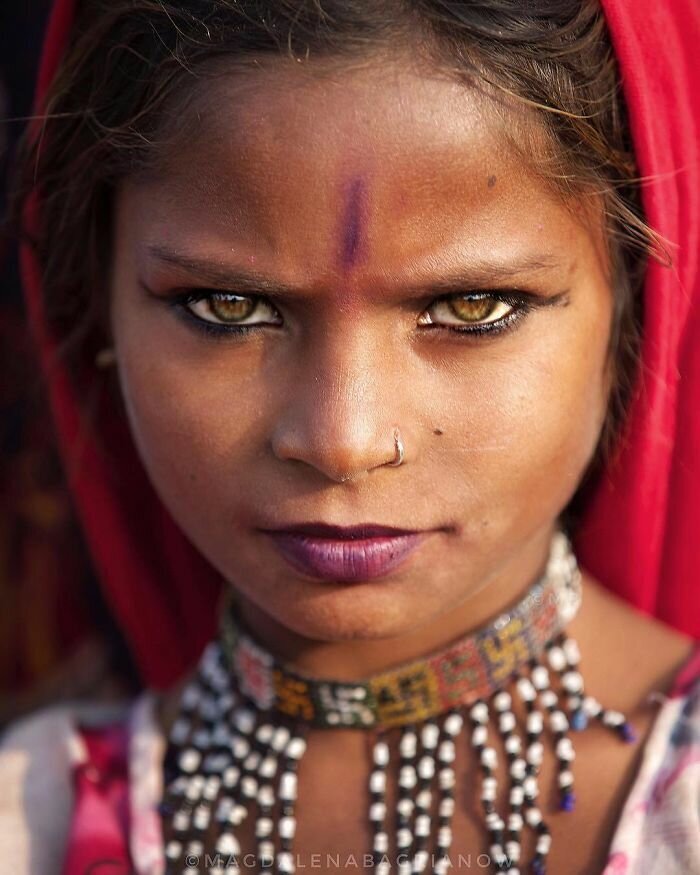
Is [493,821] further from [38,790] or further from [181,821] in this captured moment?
[38,790]

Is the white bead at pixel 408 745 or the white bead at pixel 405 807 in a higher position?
the white bead at pixel 408 745

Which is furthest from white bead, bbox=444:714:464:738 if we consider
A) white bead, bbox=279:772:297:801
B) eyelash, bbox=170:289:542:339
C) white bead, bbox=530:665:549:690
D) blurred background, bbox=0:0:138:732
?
blurred background, bbox=0:0:138:732

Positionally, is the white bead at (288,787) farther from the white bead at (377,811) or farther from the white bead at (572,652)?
the white bead at (572,652)

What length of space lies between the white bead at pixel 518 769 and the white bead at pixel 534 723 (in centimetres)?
4

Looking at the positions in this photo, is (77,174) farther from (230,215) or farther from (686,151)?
(686,151)

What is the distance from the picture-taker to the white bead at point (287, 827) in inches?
56.8

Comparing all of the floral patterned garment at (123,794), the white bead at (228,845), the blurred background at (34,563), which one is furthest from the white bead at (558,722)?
the blurred background at (34,563)

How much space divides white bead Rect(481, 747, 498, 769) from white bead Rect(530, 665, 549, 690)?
0.10 metres

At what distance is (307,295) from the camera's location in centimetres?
122

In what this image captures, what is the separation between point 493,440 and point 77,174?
0.64 metres

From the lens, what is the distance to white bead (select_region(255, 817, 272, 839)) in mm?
1450

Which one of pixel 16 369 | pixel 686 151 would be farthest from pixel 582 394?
pixel 16 369

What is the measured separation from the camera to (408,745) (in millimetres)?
1439

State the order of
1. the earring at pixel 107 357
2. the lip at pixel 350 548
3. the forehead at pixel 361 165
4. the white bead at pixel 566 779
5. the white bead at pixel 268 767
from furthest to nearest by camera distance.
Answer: the earring at pixel 107 357
the white bead at pixel 268 767
the white bead at pixel 566 779
the lip at pixel 350 548
the forehead at pixel 361 165
